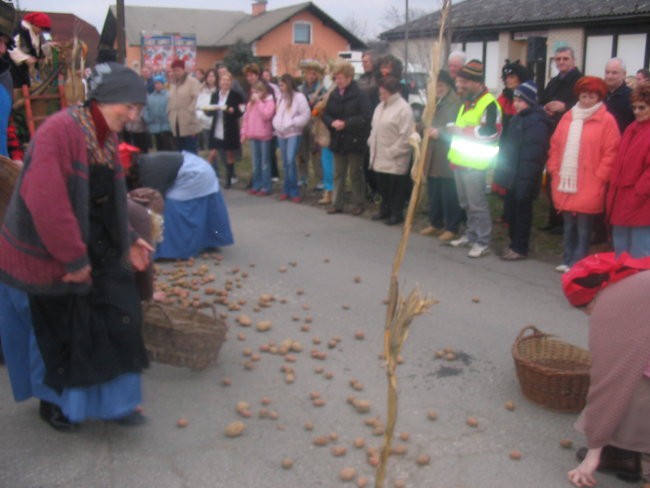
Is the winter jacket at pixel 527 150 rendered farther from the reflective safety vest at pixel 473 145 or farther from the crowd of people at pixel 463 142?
the reflective safety vest at pixel 473 145

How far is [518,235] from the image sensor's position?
7688mm

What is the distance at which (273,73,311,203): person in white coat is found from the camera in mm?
10555

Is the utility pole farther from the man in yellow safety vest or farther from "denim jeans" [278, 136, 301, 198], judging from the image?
the man in yellow safety vest

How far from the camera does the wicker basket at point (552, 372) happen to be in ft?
13.9

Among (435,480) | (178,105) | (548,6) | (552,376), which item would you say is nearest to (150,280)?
(435,480)

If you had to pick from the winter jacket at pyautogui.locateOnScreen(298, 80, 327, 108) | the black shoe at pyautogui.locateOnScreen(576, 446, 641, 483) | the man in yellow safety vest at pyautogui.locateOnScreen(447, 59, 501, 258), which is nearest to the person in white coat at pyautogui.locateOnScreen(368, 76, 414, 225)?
the man in yellow safety vest at pyautogui.locateOnScreen(447, 59, 501, 258)

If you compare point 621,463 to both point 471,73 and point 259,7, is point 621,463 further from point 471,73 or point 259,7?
point 259,7

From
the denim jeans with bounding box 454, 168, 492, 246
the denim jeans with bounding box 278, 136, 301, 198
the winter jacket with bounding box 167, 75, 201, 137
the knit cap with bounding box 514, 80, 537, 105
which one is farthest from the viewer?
→ the winter jacket with bounding box 167, 75, 201, 137

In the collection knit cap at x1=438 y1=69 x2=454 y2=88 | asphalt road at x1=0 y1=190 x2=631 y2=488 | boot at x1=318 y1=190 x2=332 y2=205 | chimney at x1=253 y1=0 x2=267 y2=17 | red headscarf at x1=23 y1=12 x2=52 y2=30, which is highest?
chimney at x1=253 y1=0 x2=267 y2=17

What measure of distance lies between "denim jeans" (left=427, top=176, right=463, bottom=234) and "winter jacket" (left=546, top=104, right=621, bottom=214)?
1681mm

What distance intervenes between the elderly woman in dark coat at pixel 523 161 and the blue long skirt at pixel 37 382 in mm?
4834

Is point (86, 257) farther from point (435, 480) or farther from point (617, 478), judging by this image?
point (617, 478)

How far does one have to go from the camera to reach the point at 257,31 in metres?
47.1

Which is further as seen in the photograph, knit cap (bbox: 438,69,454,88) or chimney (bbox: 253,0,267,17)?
chimney (bbox: 253,0,267,17)
